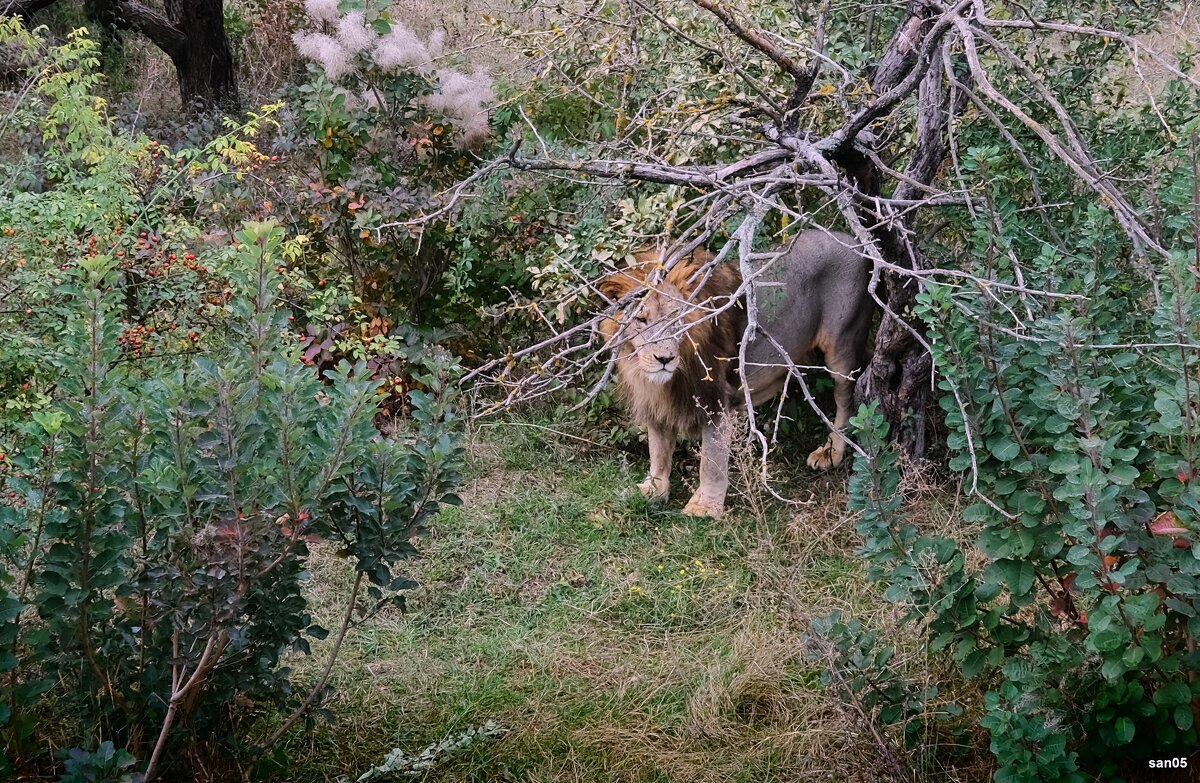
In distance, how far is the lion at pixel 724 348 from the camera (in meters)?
5.25

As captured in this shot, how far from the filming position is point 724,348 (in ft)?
17.9

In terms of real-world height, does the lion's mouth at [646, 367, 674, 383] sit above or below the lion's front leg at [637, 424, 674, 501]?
above

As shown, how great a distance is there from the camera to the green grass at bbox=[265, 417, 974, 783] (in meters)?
3.52

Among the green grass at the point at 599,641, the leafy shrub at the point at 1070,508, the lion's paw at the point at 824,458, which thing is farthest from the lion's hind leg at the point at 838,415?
the leafy shrub at the point at 1070,508

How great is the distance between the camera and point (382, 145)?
Result: 6.57m

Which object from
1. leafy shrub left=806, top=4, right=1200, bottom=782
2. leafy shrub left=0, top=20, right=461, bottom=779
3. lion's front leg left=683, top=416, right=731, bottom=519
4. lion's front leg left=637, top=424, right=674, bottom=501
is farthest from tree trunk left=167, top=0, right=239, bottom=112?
leafy shrub left=806, top=4, right=1200, bottom=782

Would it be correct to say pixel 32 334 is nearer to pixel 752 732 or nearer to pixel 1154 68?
pixel 752 732

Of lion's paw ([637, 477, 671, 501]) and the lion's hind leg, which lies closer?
lion's paw ([637, 477, 671, 501])

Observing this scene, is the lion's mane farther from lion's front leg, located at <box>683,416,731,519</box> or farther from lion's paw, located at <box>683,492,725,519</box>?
lion's paw, located at <box>683,492,725,519</box>

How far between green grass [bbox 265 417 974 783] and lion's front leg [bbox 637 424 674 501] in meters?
0.09

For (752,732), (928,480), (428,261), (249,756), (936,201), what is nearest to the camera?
(249,756)

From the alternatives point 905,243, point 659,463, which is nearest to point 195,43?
point 659,463

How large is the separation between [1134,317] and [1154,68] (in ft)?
12.3

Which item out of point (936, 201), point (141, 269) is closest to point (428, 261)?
point (141, 269)
